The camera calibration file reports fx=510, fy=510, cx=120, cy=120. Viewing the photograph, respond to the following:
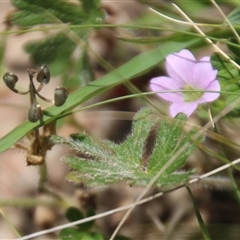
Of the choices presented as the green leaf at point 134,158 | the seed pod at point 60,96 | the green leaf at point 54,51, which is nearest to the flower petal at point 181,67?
the green leaf at point 134,158

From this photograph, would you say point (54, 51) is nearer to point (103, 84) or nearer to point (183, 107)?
point (103, 84)

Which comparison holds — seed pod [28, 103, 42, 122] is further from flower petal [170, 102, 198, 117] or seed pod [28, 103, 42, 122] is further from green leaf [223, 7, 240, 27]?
green leaf [223, 7, 240, 27]

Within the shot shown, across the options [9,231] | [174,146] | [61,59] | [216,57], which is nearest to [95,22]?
[61,59]

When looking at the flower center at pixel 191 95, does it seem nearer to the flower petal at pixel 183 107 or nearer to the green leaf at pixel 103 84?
the flower petal at pixel 183 107

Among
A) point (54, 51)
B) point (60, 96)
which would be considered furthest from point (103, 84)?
point (54, 51)

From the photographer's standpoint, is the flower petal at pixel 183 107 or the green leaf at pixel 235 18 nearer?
the flower petal at pixel 183 107
